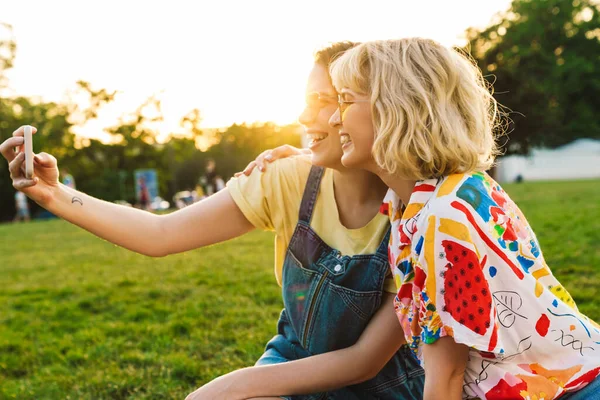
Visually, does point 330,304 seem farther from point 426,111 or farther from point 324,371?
point 426,111

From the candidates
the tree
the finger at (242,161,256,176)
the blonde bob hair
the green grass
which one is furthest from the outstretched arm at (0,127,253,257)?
the tree

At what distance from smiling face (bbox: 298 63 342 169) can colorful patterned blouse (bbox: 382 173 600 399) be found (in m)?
0.54

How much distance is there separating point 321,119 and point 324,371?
851 mm

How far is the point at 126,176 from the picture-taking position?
42156 millimetres

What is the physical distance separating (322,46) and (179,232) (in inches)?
33.7

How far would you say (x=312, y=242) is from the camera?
2.18 meters

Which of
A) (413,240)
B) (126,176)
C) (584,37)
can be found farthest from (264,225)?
(584,37)

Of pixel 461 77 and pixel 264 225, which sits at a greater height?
pixel 461 77

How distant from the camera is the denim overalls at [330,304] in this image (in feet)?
6.75

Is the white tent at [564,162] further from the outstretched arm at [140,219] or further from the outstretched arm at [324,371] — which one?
the outstretched arm at [324,371]

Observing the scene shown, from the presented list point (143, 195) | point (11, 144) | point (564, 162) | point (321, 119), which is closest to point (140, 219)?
point (11, 144)

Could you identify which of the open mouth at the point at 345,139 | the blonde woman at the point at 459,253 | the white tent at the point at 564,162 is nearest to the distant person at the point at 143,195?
the white tent at the point at 564,162

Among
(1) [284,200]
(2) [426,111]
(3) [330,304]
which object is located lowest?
(3) [330,304]

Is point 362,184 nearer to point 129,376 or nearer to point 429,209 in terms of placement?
point 429,209
